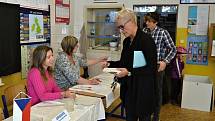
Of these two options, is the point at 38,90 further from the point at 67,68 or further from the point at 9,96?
the point at 67,68

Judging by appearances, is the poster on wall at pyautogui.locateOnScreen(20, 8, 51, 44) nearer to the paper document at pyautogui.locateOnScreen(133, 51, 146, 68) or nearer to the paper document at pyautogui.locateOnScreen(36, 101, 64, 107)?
the paper document at pyautogui.locateOnScreen(36, 101, 64, 107)

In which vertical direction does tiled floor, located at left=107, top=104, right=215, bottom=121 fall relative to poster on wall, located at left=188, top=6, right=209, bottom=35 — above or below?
below

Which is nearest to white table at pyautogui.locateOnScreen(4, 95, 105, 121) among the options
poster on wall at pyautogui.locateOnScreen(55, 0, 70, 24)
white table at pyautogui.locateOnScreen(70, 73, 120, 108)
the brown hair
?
white table at pyautogui.locateOnScreen(70, 73, 120, 108)

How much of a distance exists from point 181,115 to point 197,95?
0.49 m

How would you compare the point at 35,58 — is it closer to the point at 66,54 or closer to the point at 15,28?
the point at 66,54

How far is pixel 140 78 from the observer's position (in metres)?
1.94

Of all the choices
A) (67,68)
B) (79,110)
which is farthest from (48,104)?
(67,68)

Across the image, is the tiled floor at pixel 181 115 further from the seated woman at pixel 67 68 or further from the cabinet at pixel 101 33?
the cabinet at pixel 101 33

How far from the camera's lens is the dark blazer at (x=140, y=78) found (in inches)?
75.1

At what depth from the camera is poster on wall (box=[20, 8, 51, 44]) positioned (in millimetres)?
3490

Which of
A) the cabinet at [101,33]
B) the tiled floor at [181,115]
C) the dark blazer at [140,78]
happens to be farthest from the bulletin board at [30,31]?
the dark blazer at [140,78]

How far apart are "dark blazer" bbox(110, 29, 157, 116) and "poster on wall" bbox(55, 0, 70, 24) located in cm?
268

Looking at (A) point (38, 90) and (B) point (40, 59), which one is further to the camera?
(B) point (40, 59)

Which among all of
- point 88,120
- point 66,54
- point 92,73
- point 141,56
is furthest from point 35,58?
point 92,73
